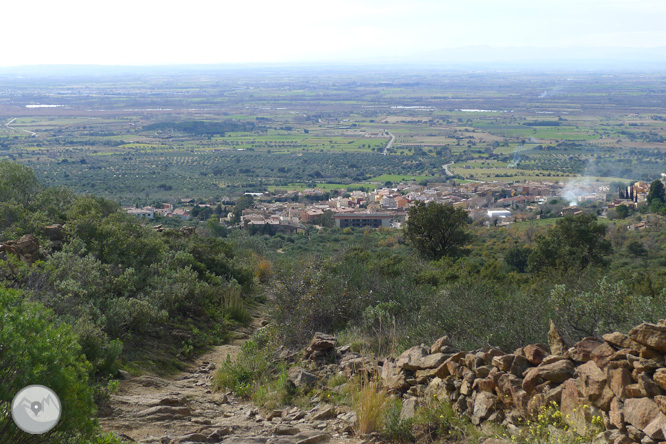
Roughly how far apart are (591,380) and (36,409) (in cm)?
392

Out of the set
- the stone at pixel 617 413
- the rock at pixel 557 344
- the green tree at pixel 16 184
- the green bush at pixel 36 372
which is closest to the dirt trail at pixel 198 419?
the green bush at pixel 36 372

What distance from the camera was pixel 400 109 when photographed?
151 meters

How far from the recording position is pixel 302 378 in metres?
7.00

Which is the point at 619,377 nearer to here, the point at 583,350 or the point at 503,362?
the point at 583,350

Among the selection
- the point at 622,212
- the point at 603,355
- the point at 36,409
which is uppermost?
the point at 36,409

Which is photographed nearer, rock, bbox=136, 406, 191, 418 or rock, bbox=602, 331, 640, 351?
rock, bbox=602, 331, 640, 351

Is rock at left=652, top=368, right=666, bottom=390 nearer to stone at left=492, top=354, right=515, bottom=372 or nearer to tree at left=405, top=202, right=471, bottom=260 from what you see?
stone at left=492, top=354, right=515, bottom=372

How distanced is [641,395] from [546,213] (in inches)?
1664

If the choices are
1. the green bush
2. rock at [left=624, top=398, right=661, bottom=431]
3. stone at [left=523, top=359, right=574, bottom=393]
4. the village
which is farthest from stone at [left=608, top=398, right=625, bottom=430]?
the village

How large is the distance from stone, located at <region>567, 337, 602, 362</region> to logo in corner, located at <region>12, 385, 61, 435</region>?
4.03m

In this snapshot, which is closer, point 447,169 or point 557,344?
point 557,344

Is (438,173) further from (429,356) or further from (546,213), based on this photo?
(429,356)

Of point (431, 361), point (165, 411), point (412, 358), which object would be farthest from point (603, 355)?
point (165, 411)

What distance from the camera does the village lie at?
41000 millimetres
